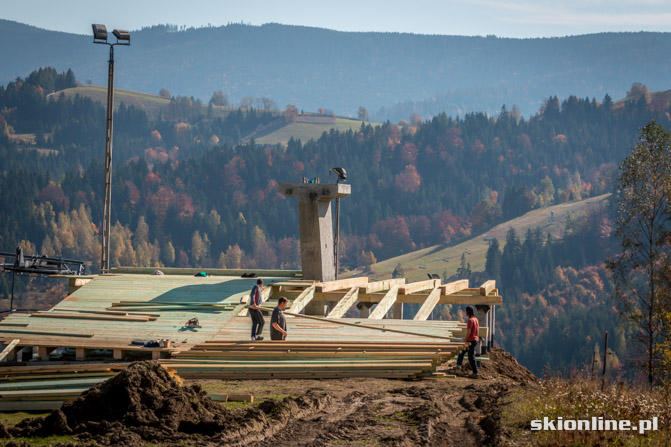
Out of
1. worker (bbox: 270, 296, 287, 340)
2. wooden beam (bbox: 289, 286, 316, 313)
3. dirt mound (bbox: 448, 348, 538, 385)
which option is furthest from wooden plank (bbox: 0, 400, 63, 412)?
wooden beam (bbox: 289, 286, 316, 313)

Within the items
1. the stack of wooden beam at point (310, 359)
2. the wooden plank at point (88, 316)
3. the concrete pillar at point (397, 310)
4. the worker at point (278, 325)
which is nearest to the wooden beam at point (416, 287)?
the concrete pillar at point (397, 310)

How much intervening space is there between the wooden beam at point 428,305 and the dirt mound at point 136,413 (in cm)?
1038

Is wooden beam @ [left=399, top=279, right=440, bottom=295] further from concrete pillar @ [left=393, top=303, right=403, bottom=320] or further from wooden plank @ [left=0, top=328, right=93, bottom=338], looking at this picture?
wooden plank @ [left=0, top=328, right=93, bottom=338]

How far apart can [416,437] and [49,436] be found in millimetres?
5105

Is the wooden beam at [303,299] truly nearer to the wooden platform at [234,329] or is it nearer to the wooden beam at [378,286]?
the wooden platform at [234,329]

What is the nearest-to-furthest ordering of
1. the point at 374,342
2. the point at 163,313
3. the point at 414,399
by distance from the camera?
the point at 414,399 < the point at 374,342 < the point at 163,313

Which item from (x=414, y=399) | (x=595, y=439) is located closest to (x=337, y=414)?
(x=414, y=399)

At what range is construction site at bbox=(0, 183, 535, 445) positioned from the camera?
1270 centimetres

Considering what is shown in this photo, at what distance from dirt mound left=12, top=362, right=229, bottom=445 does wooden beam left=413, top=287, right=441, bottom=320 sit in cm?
1038

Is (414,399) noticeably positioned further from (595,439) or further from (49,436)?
(49,436)

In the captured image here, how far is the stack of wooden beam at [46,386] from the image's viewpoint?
14406mm

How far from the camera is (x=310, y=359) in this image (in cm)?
1794

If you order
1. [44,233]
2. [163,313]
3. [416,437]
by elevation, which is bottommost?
[416,437]

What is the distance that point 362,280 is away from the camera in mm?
27031
